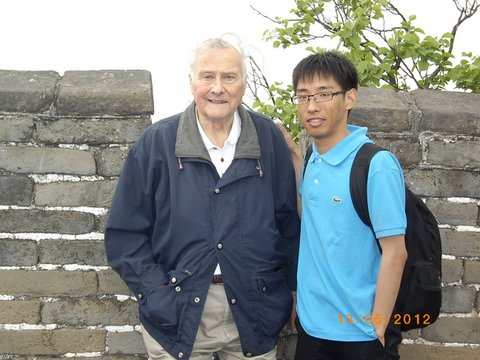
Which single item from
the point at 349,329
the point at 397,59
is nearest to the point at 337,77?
the point at 349,329

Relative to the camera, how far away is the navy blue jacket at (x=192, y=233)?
8.77 ft

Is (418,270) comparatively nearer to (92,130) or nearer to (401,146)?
(401,146)

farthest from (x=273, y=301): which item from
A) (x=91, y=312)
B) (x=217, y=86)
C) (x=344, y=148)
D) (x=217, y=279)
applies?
(x=91, y=312)

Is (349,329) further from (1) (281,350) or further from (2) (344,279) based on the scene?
(1) (281,350)

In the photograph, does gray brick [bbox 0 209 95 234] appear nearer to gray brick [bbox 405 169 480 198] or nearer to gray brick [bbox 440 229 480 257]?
gray brick [bbox 405 169 480 198]

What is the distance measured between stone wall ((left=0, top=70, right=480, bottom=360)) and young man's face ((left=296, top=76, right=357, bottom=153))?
0.57 meters

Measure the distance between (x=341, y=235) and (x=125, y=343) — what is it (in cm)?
141

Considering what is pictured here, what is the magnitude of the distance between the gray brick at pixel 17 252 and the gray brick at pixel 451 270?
2043 mm

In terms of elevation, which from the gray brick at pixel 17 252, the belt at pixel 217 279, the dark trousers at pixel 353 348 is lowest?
the dark trousers at pixel 353 348

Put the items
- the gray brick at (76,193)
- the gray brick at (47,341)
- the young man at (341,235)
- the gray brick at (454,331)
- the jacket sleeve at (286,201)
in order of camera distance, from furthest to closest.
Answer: the gray brick at (454,331)
the gray brick at (47,341)
the gray brick at (76,193)
the jacket sleeve at (286,201)
the young man at (341,235)

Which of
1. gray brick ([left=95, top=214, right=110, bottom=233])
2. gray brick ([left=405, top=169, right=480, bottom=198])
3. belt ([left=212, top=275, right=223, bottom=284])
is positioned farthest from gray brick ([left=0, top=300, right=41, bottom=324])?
gray brick ([left=405, top=169, right=480, bottom=198])

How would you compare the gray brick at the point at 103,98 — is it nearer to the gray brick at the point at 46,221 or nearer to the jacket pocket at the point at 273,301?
the gray brick at the point at 46,221

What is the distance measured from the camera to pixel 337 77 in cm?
263
